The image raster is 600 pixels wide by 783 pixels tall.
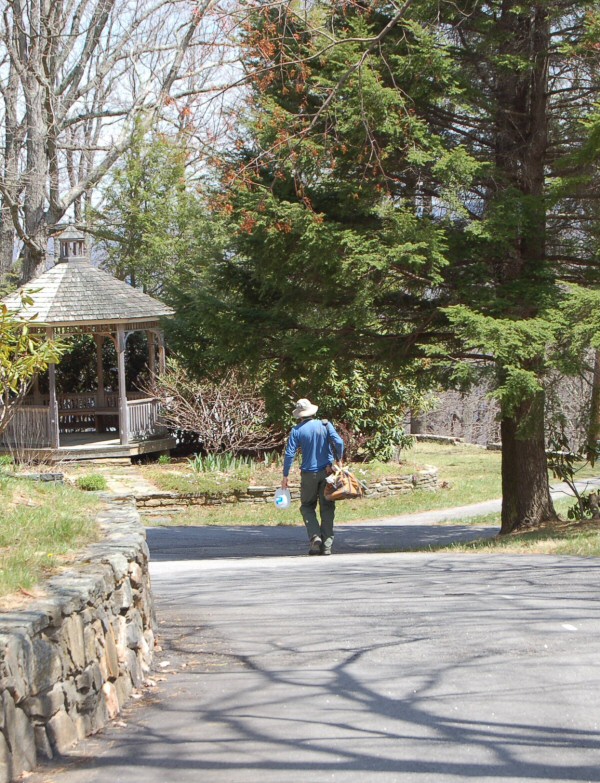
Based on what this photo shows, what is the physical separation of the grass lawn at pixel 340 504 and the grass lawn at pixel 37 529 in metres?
8.83

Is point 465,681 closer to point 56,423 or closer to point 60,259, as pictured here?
point 56,423

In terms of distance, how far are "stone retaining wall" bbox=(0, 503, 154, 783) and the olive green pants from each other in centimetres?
481

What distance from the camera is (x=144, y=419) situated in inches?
898

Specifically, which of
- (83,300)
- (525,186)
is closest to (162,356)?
(83,300)

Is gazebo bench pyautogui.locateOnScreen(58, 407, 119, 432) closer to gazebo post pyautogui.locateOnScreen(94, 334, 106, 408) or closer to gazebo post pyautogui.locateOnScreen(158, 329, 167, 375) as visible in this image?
gazebo post pyautogui.locateOnScreen(94, 334, 106, 408)

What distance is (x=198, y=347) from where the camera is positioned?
14.4m

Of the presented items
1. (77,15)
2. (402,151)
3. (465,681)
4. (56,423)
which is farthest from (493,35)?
(77,15)

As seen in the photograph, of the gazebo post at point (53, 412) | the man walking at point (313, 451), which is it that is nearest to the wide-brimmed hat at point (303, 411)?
the man walking at point (313, 451)

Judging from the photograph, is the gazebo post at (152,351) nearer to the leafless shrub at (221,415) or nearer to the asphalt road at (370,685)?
the leafless shrub at (221,415)

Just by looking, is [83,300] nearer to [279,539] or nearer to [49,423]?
[49,423]

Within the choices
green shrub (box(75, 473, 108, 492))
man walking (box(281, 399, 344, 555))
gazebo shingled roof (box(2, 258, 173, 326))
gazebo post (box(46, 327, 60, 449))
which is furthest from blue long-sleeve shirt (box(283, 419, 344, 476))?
gazebo post (box(46, 327, 60, 449))

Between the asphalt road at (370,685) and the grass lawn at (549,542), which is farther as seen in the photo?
the grass lawn at (549,542)

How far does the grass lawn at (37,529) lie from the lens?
5262mm

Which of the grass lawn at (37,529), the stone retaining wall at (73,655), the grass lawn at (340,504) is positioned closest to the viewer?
the stone retaining wall at (73,655)
